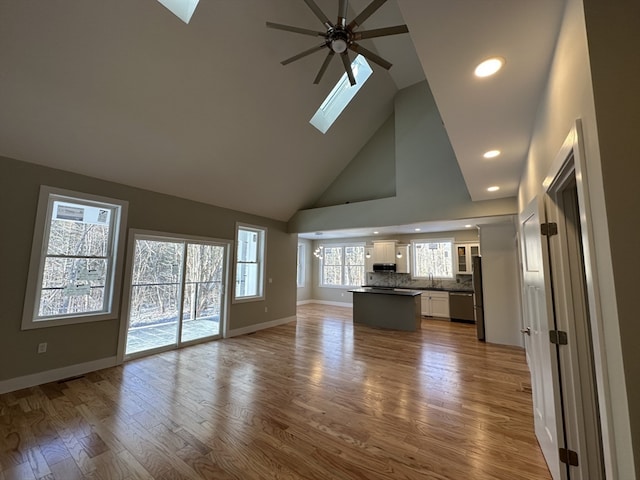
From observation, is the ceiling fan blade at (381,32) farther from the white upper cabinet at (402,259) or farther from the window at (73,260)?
the white upper cabinet at (402,259)

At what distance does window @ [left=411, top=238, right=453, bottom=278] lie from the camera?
8078 mm

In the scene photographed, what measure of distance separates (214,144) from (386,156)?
152 inches

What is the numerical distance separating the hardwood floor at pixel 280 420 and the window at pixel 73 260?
0.93 metres

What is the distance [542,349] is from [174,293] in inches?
205

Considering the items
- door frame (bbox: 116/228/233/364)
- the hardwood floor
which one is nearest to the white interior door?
the hardwood floor

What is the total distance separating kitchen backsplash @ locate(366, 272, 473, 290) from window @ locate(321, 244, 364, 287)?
52 cm

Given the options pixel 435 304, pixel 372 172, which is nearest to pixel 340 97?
pixel 372 172

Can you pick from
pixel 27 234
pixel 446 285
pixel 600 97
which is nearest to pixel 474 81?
pixel 600 97

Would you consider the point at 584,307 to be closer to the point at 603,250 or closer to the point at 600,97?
the point at 603,250

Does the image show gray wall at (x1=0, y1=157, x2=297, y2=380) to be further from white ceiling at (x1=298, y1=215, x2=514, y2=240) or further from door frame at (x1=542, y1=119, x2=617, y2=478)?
door frame at (x1=542, y1=119, x2=617, y2=478)

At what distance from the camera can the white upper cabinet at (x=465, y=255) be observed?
7672 mm

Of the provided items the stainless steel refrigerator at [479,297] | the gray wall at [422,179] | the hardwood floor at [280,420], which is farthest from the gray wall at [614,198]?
the stainless steel refrigerator at [479,297]

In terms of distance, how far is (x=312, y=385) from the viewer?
3.36m

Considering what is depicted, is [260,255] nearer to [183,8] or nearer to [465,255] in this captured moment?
[183,8]
